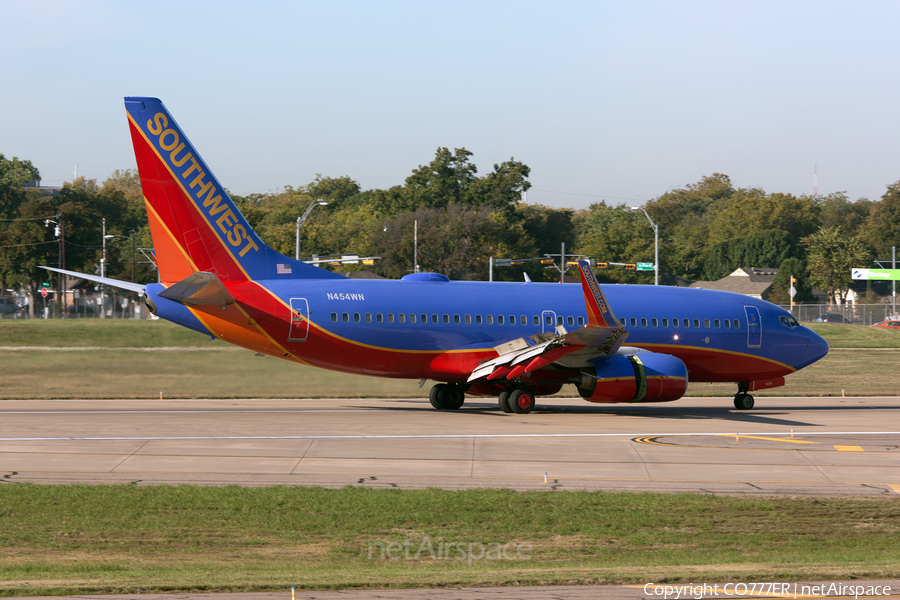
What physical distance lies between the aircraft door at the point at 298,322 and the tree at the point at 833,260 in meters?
102

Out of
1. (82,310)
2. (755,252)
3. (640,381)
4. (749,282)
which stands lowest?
(640,381)

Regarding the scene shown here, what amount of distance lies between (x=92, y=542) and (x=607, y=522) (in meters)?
6.85

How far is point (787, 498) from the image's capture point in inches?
591

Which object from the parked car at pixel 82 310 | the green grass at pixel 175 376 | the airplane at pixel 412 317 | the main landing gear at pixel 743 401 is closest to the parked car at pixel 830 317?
the green grass at pixel 175 376

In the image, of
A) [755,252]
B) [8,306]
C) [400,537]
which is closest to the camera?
[400,537]

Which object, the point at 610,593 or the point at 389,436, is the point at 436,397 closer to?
the point at 389,436

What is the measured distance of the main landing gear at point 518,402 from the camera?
26797 millimetres

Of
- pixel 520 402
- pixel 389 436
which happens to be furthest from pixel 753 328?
pixel 389 436

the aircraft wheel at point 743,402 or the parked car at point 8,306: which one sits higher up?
the parked car at point 8,306

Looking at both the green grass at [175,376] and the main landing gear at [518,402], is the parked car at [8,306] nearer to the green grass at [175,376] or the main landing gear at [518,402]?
the green grass at [175,376]

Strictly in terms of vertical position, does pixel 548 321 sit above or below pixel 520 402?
above

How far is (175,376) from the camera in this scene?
30.3 meters

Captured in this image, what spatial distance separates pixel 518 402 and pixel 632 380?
10.8 ft

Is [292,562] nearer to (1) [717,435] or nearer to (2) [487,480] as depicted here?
(2) [487,480]
